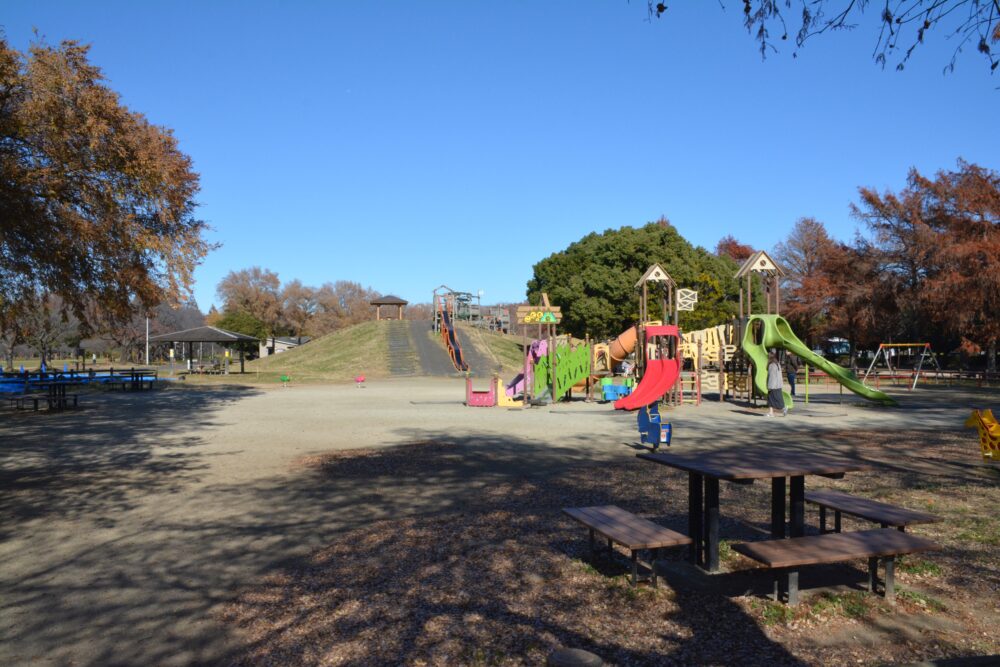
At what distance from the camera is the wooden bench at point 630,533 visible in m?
5.21

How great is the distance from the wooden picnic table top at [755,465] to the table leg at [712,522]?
17 centimetres

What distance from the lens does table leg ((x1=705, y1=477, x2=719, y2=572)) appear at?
551 centimetres

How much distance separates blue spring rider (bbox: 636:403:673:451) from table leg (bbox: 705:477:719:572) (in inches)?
268

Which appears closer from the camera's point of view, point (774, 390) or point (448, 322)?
point (774, 390)

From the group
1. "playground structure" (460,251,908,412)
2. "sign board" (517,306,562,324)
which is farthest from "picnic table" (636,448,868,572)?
"sign board" (517,306,562,324)

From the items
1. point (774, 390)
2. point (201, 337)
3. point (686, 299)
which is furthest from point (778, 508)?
point (201, 337)

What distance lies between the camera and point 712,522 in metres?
5.55

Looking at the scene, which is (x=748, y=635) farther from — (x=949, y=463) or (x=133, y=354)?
(x=133, y=354)

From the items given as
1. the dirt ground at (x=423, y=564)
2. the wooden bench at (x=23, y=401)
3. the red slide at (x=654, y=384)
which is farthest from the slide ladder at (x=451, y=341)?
the dirt ground at (x=423, y=564)

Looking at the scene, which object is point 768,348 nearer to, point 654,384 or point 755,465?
point 654,384

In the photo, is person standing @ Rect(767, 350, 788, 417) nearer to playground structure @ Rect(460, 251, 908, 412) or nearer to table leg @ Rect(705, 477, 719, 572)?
playground structure @ Rect(460, 251, 908, 412)

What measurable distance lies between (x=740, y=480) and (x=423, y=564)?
278 cm

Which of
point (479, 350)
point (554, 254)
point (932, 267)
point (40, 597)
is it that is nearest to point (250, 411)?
point (40, 597)

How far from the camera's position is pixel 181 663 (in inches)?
Answer: 169
